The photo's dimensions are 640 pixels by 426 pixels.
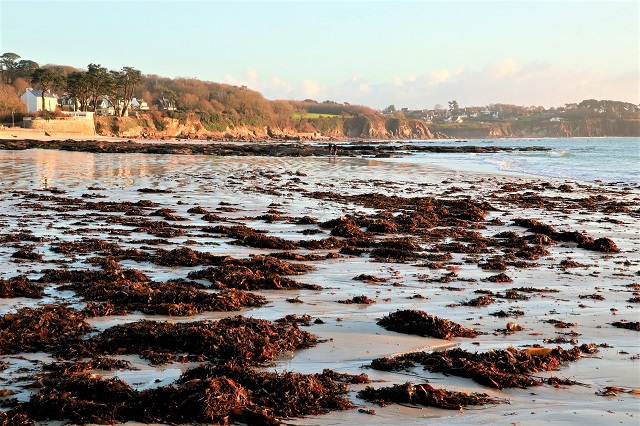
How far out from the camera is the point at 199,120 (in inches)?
4409

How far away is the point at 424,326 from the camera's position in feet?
19.7

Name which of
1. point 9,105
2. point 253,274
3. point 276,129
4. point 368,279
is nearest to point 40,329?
point 253,274

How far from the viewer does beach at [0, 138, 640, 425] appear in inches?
185

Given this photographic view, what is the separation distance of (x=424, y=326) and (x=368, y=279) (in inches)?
97.8

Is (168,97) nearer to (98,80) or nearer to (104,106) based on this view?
(104,106)

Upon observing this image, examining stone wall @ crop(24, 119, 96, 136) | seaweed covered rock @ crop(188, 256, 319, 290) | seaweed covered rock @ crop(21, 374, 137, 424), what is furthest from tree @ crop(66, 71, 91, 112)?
seaweed covered rock @ crop(21, 374, 137, 424)

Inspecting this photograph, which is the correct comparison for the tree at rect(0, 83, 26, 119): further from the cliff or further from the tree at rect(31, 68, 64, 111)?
the cliff

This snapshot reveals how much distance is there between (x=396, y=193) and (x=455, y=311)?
49.8 feet

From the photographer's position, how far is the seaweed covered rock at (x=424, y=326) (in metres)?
5.96

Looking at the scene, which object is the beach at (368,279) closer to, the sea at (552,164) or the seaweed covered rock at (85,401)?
the seaweed covered rock at (85,401)

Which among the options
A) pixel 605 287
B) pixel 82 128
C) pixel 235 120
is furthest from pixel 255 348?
pixel 235 120

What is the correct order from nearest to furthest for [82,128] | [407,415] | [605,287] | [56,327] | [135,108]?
[407,415] → [56,327] → [605,287] → [82,128] → [135,108]

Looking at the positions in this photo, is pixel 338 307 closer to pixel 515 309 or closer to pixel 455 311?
pixel 455 311

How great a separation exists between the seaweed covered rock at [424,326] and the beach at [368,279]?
8cm
